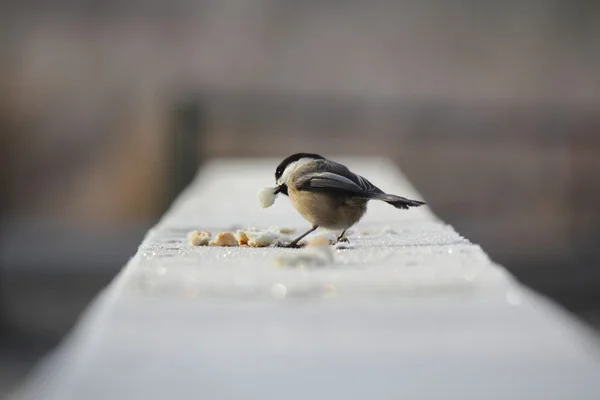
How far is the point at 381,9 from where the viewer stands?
13719mm

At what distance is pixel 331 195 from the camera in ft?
9.55

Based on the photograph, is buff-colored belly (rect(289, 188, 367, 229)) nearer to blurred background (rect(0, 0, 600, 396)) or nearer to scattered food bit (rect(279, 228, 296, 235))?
scattered food bit (rect(279, 228, 296, 235))

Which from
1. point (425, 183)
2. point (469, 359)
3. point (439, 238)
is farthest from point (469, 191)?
point (469, 359)

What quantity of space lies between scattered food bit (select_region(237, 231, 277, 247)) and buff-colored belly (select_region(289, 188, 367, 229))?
0.37 meters

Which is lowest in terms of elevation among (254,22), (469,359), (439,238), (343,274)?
(254,22)

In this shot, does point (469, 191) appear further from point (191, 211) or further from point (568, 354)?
point (568, 354)

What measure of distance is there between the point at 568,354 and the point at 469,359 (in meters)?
0.11

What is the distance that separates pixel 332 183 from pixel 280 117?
15.9 feet

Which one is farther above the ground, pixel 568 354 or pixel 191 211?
pixel 568 354

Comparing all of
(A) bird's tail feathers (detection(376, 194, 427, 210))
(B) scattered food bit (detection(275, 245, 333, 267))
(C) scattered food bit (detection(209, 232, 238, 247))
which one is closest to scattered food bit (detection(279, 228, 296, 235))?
(A) bird's tail feathers (detection(376, 194, 427, 210))

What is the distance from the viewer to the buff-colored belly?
2889 millimetres

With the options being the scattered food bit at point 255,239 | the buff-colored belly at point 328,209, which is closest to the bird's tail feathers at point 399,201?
the buff-colored belly at point 328,209

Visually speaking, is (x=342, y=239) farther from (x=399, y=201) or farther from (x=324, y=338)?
(x=324, y=338)

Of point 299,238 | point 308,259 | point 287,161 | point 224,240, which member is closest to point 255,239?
point 224,240
